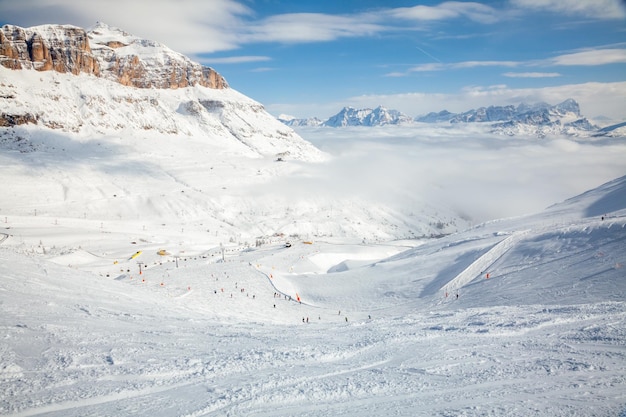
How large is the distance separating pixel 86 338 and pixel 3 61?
9115 inches

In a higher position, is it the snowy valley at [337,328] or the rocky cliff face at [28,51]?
the rocky cliff face at [28,51]

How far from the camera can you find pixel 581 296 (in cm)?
2248

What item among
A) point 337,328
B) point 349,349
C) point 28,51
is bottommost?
point 337,328

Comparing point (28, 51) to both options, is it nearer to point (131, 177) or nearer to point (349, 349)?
point (131, 177)

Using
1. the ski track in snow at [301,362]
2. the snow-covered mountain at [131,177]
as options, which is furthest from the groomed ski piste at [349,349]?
the snow-covered mountain at [131,177]

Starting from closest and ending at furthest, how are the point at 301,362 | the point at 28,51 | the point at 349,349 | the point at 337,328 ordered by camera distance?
the point at 301,362, the point at 349,349, the point at 337,328, the point at 28,51

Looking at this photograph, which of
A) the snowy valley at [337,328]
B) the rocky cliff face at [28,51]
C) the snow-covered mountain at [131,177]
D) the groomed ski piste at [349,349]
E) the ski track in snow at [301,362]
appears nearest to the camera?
the ski track in snow at [301,362]

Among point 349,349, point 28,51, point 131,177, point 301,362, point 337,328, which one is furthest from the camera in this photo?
point 28,51

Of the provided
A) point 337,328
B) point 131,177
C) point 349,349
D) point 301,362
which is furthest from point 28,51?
point 349,349

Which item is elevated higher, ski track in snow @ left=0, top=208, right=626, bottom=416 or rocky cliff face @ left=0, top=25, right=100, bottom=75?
rocky cliff face @ left=0, top=25, right=100, bottom=75

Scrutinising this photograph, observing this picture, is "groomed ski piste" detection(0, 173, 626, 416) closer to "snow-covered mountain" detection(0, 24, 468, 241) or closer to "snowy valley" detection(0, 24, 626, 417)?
"snowy valley" detection(0, 24, 626, 417)

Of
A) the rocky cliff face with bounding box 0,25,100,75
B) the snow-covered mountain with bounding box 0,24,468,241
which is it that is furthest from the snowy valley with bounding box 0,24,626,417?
the rocky cliff face with bounding box 0,25,100,75

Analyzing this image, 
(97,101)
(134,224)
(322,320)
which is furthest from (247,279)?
(97,101)

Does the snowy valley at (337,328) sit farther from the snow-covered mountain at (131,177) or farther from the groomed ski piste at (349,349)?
the snow-covered mountain at (131,177)
